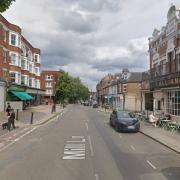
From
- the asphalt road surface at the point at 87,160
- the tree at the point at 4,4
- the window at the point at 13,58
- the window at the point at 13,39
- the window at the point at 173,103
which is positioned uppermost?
the window at the point at 13,39

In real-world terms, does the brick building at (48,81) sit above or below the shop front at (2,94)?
above

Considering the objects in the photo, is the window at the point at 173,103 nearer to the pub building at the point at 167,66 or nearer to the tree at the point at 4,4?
the pub building at the point at 167,66

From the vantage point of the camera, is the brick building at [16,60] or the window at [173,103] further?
the brick building at [16,60]

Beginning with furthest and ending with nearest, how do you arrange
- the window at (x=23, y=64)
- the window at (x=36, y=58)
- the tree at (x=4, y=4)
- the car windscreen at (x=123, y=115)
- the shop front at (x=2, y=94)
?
1. the window at (x=36, y=58)
2. the window at (x=23, y=64)
3. the shop front at (x=2, y=94)
4. the car windscreen at (x=123, y=115)
5. the tree at (x=4, y=4)

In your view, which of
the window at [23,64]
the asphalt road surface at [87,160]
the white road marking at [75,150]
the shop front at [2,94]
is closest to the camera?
the asphalt road surface at [87,160]

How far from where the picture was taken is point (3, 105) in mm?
42844

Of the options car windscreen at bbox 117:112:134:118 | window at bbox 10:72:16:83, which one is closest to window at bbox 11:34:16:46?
window at bbox 10:72:16:83

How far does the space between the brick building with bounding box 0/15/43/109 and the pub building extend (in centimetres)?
1755

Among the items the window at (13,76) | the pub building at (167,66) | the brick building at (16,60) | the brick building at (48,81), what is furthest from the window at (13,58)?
the brick building at (48,81)

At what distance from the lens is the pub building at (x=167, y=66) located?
2920 cm

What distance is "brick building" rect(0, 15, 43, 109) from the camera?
44.5 m

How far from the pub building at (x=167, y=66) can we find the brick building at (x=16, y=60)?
57.6 feet

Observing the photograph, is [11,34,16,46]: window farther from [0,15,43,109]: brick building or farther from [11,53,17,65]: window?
[11,53,17,65]: window

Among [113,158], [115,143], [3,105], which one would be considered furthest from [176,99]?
[3,105]
